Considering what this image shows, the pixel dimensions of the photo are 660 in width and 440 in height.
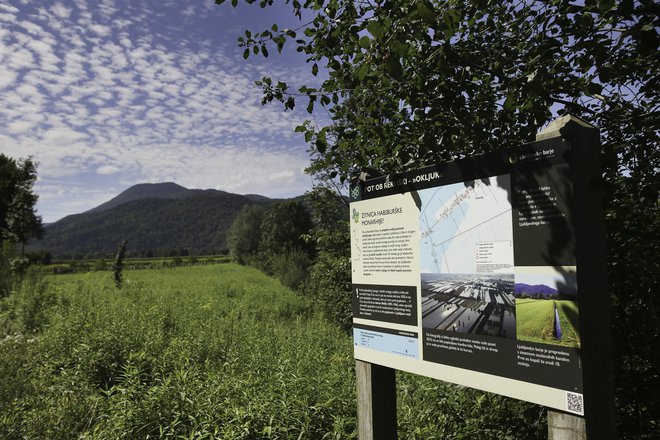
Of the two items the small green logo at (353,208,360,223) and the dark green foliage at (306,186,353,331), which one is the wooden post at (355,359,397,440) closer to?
the small green logo at (353,208,360,223)

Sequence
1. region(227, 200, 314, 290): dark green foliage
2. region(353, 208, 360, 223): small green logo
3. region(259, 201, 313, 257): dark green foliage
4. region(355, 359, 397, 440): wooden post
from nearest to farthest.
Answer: region(355, 359, 397, 440): wooden post → region(353, 208, 360, 223): small green logo → region(227, 200, 314, 290): dark green foliage → region(259, 201, 313, 257): dark green foliage

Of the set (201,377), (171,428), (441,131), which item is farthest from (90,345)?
(441,131)

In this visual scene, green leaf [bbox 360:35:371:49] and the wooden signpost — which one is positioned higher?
green leaf [bbox 360:35:371:49]

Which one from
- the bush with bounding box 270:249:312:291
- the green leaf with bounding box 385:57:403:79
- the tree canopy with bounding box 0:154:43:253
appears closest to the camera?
the green leaf with bounding box 385:57:403:79

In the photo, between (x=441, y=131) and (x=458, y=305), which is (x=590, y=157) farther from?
(x=441, y=131)

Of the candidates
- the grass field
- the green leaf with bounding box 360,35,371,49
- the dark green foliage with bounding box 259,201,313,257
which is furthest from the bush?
the green leaf with bounding box 360,35,371,49

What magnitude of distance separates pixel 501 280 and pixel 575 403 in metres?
0.53

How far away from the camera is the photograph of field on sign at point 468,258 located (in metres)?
1.89

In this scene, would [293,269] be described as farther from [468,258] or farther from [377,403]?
[468,258]

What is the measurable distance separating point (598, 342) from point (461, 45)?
6.77 ft

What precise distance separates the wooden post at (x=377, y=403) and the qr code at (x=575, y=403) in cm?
123

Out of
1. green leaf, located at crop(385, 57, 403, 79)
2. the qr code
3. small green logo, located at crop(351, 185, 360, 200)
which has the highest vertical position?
green leaf, located at crop(385, 57, 403, 79)

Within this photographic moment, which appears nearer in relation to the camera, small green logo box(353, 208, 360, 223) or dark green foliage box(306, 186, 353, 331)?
small green logo box(353, 208, 360, 223)

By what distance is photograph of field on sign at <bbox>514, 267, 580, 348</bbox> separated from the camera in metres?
1.61
